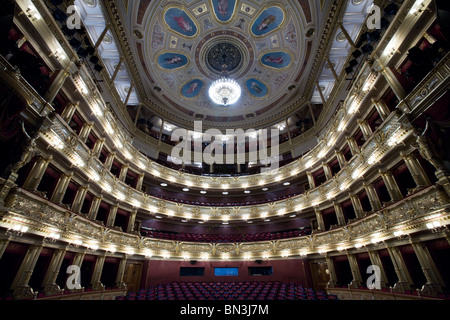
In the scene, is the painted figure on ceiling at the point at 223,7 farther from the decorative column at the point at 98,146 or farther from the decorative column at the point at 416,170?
the decorative column at the point at 416,170

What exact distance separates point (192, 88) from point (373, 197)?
15614 mm

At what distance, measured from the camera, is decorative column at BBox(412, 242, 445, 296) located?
575 centimetres

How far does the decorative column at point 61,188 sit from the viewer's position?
26.1 feet

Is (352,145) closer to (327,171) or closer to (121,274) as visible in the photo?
(327,171)

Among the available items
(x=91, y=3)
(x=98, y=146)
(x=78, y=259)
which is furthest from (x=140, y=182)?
(x=91, y=3)

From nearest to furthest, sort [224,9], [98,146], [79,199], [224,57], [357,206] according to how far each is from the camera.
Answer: [79,199] → [357,206] → [98,146] → [224,9] → [224,57]

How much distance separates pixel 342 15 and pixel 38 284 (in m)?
18.9

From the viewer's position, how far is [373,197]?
9.02 metres

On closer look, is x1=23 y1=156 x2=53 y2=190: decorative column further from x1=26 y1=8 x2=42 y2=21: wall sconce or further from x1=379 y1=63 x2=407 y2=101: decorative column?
x1=379 y1=63 x2=407 y2=101: decorative column

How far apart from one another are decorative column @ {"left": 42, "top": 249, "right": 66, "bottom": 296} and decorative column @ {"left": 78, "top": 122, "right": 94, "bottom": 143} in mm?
4898

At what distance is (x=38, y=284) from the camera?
7555 mm

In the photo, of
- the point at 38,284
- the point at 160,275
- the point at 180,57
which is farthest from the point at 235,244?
the point at 180,57

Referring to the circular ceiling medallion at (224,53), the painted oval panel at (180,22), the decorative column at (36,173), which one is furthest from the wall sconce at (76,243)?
the painted oval panel at (180,22)
